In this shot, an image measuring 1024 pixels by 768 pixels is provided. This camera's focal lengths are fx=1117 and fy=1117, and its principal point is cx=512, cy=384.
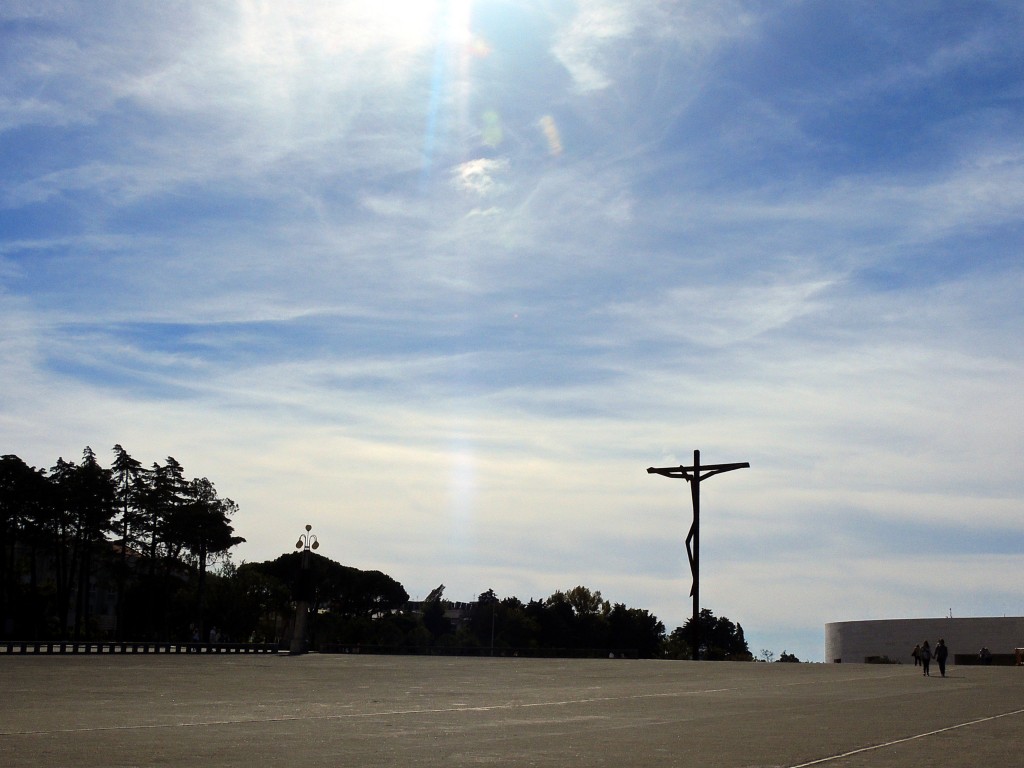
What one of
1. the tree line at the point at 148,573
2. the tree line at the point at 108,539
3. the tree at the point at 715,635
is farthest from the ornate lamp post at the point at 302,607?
the tree at the point at 715,635

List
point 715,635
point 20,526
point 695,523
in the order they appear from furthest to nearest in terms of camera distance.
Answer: point 715,635 → point 20,526 → point 695,523

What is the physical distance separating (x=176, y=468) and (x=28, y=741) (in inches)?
3057

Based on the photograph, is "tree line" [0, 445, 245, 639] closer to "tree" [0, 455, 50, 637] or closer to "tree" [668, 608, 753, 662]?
"tree" [0, 455, 50, 637]

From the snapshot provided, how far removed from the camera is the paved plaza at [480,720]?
37.6 ft

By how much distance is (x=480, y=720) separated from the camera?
639 inches

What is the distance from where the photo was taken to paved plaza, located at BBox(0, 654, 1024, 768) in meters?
11.5

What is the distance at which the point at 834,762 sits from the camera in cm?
1149

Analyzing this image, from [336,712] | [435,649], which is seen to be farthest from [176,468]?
[336,712]

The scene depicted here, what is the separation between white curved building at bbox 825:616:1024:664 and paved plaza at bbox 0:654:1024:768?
82.4 meters

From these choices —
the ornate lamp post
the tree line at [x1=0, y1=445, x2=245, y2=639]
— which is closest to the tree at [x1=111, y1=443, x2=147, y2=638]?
the tree line at [x1=0, y1=445, x2=245, y2=639]

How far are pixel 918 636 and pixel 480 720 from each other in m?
104

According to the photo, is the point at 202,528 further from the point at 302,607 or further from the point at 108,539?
the point at 302,607

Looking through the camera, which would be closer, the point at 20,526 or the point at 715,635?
the point at 20,526

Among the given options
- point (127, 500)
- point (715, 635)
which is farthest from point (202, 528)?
point (715, 635)
